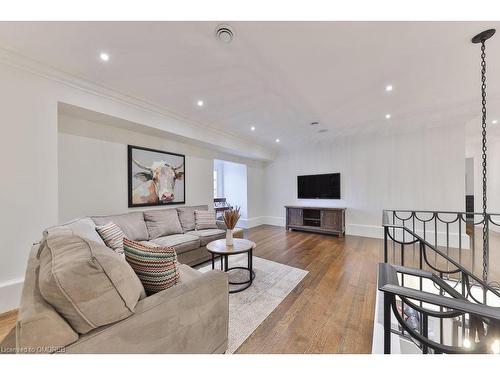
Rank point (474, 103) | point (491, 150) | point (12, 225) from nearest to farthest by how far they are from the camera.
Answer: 1. point (12, 225)
2. point (474, 103)
3. point (491, 150)

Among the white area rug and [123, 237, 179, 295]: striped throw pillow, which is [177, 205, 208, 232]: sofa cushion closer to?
the white area rug

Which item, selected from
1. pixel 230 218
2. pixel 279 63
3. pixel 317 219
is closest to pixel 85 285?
pixel 230 218

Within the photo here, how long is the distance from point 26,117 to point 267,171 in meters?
5.66

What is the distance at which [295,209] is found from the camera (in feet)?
19.0

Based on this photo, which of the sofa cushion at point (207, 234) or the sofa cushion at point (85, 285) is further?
the sofa cushion at point (207, 234)

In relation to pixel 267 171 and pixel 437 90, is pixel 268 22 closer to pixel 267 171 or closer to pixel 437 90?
pixel 437 90

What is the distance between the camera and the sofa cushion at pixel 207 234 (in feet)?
10.5

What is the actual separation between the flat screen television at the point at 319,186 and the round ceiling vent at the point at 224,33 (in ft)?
15.3

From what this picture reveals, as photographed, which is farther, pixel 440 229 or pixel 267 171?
pixel 267 171

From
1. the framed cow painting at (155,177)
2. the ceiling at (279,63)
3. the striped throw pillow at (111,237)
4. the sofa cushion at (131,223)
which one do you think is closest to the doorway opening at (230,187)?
the framed cow painting at (155,177)

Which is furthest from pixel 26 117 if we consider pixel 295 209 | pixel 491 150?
pixel 491 150

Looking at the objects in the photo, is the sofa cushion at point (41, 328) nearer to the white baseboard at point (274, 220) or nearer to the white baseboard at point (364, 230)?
the white baseboard at point (364, 230)

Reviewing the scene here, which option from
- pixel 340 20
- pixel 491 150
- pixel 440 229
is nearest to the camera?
pixel 340 20

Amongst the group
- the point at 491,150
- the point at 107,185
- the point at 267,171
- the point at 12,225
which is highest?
the point at 491,150
